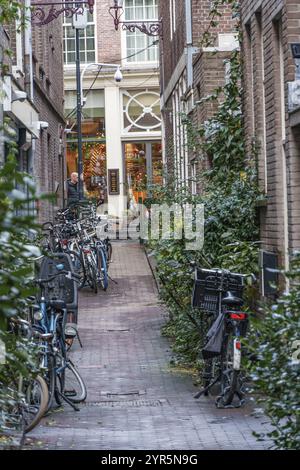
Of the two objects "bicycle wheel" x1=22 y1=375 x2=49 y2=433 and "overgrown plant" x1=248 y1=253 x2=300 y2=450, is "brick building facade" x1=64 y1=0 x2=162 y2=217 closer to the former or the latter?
"bicycle wheel" x1=22 y1=375 x2=49 y2=433

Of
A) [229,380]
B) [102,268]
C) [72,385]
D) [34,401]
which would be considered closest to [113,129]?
[102,268]

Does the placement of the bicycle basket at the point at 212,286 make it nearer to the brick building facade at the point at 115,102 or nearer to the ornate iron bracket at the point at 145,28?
the ornate iron bracket at the point at 145,28

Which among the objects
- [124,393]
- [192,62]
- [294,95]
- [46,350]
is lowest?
[124,393]

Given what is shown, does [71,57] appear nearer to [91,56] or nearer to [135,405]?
[91,56]

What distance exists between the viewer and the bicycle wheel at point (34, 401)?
351 inches

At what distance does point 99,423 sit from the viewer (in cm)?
967

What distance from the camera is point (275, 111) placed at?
A: 11828mm

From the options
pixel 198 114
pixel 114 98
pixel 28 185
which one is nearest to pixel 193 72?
pixel 198 114

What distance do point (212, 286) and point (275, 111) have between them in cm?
203

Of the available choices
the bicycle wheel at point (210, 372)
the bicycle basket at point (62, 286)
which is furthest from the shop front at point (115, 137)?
the bicycle wheel at point (210, 372)

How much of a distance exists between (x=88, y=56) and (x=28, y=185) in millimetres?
43665

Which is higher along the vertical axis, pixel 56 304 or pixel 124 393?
pixel 56 304

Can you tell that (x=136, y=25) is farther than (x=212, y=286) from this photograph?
Yes

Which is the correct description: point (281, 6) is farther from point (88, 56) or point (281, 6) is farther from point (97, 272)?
point (88, 56)
